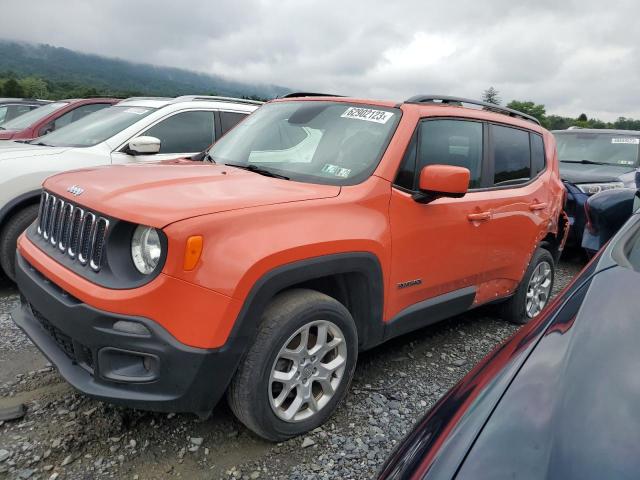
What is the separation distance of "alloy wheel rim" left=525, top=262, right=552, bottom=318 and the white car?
347cm

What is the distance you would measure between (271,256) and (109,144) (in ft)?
11.2

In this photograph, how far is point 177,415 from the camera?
102 inches

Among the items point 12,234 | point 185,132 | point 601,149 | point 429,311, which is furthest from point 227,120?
point 601,149

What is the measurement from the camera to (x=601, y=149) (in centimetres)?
787

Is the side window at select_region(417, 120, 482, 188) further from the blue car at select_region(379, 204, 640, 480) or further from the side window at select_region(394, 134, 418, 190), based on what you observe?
the blue car at select_region(379, 204, 640, 480)

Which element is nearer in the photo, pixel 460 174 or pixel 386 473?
pixel 386 473

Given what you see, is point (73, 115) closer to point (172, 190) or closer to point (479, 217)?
point (172, 190)

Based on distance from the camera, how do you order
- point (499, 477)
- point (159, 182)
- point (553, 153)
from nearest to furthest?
point (499, 477), point (159, 182), point (553, 153)

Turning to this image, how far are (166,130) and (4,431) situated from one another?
11.1ft

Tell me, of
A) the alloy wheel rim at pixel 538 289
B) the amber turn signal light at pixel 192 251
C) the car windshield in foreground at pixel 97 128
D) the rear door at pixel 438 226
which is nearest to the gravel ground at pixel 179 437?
the rear door at pixel 438 226

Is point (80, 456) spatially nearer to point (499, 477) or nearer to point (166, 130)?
point (499, 477)

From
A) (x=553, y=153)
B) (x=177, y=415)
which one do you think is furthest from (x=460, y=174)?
(x=553, y=153)

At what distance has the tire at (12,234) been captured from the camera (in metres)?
4.04

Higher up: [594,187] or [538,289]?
[594,187]
